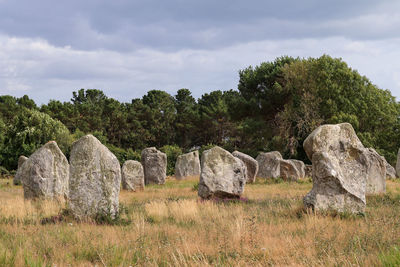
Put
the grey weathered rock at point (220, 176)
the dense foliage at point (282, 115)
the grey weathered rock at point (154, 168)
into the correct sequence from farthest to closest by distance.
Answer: the dense foliage at point (282, 115) → the grey weathered rock at point (154, 168) → the grey weathered rock at point (220, 176)

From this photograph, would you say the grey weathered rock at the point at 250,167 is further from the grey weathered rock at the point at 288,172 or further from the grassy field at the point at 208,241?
the grassy field at the point at 208,241

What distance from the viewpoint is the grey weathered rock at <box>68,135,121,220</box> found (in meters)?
10.5

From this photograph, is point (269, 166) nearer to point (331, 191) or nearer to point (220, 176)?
point (220, 176)

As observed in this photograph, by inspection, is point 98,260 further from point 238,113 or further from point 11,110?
point 11,110

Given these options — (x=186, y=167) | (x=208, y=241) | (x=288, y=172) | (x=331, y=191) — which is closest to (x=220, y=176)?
(x=331, y=191)

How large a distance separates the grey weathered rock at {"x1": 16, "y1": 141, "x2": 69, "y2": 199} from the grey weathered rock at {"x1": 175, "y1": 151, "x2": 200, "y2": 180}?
15016 millimetres

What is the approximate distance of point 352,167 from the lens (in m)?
11.3

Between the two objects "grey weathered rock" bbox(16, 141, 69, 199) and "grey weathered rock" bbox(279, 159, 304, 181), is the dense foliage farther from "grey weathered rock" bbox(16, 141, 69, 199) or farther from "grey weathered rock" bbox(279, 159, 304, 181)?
"grey weathered rock" bbox(16, 141, 69, 199)

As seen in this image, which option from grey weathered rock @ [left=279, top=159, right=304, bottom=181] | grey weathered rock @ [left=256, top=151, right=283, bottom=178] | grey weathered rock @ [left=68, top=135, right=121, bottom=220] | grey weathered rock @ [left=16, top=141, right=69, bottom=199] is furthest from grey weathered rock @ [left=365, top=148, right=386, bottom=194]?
grey weathered rock @ [left=16, top=141, right=69, bottom=199]

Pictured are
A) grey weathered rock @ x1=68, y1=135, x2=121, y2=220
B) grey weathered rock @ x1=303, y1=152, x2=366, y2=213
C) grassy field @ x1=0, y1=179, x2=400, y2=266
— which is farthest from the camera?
grey weathered rock @ x1=303, y1=152, x2=366, y2=213

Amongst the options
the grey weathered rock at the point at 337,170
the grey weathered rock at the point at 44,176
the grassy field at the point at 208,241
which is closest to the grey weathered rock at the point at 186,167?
the grey weathered rock at the point at 44,176

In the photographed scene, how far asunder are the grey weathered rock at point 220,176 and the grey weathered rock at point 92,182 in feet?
16.5

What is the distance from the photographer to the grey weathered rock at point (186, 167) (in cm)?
3000

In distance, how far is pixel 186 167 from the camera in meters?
30.2
